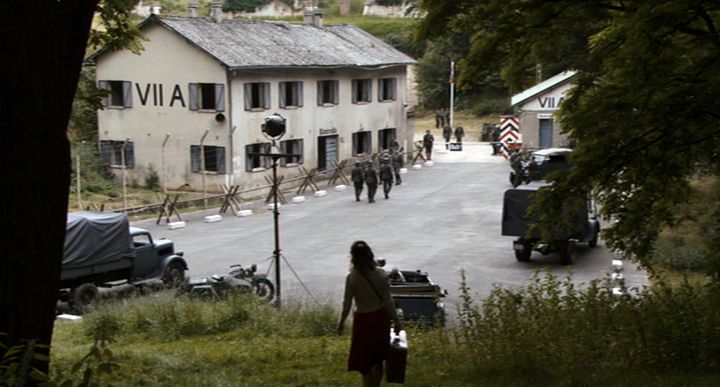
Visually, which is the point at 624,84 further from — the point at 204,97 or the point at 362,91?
the point at 362,91

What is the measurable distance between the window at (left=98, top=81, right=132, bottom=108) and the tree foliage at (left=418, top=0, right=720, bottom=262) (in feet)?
113

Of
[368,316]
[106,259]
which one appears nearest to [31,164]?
[368,316]

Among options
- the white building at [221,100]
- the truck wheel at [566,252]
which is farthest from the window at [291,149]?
the truck wheel at [566,252]

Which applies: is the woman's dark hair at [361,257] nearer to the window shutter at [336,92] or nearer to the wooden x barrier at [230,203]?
the wooden x barrier at [230,203]

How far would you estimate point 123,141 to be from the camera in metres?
45.4

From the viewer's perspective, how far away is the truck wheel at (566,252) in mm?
25094

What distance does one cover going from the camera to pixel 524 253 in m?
26.0

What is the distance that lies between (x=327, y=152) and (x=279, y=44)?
5.82 meters

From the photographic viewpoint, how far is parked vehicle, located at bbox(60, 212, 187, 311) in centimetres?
2116

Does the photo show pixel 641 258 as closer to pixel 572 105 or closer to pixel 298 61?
pixel 572 105

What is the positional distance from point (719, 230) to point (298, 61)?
3502 centimetres

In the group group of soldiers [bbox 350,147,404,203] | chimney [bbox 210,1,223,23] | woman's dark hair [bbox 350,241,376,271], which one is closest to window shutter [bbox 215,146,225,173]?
group of soldiers [bbox 350,147,404,203]

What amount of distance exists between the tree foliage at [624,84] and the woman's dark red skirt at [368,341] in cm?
345

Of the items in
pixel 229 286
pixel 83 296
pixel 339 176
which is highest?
pixel 339 176
